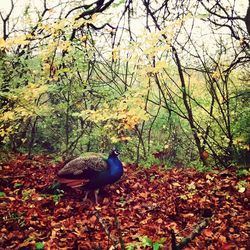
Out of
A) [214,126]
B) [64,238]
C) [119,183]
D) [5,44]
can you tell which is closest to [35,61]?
[5,44]

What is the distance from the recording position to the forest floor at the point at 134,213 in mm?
3980

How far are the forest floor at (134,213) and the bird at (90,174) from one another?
0.86ft

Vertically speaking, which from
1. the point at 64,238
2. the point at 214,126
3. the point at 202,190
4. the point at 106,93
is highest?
the point at 106,93

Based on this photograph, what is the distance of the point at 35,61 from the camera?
7660 millimetres

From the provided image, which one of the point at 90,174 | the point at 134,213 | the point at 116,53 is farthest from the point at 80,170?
the point at 116,53

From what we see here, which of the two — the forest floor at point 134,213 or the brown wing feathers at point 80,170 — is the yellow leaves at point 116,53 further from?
the forest floor at point 134,213

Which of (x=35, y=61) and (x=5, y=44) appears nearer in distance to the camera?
(x=5, y=44)

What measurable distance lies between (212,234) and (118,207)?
6.45ft

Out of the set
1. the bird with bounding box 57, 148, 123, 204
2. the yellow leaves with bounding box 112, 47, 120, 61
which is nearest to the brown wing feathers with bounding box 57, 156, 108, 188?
the bird with bounding box 57, 148, 123, 204

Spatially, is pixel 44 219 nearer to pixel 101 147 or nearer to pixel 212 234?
pixel 212 234

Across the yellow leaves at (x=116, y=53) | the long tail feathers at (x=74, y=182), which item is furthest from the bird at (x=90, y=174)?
the yellow leaves at (x=116, y=53)

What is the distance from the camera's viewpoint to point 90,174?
6.02 meters

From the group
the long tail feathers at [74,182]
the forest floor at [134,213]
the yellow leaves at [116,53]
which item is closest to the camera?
the forest floor at [134,213]

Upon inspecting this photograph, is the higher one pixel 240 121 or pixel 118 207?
pixel 240 121
